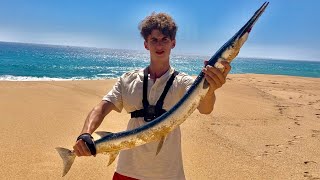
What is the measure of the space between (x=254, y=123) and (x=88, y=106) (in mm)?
Result: 5627

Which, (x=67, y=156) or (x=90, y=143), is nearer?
(x=90, y=143)

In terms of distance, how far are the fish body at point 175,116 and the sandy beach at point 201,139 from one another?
13.1 ft

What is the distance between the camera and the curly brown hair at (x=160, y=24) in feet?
11.1

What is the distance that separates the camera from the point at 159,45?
3.41 metres

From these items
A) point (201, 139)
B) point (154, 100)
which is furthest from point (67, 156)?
point (201, 139)

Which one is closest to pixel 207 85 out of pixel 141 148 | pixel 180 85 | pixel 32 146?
pixel 180 85

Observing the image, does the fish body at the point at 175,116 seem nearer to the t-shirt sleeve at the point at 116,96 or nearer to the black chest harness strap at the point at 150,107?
the black chest harness strap at the point at 150,107

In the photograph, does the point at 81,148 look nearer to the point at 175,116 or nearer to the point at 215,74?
the point at 175,116

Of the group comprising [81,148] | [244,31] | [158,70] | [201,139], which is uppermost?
[244,31]

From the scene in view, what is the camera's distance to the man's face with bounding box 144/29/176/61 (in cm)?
341

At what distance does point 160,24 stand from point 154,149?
1.13m

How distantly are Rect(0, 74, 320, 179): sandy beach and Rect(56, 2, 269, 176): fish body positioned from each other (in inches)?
157

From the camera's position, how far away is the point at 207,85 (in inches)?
106

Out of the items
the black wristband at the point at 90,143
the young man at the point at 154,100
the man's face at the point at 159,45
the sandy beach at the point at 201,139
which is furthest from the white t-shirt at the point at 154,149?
the sandy beach at the point at 201,139
